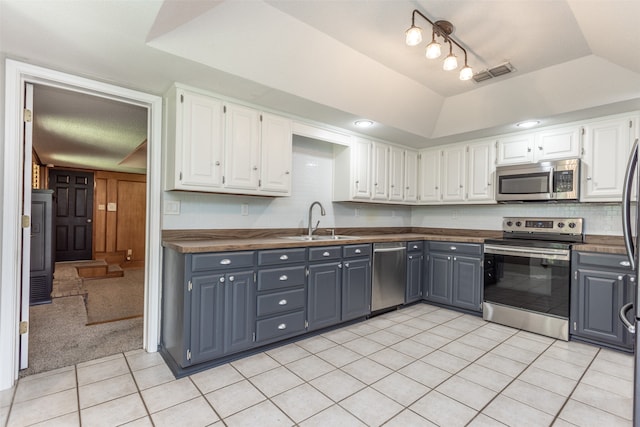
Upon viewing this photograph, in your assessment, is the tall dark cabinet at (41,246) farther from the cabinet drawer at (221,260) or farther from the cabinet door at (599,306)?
the cabinet door at (599,306)

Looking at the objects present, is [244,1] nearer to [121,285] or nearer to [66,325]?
[66,325]

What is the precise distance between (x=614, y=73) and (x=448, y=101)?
1.42 m

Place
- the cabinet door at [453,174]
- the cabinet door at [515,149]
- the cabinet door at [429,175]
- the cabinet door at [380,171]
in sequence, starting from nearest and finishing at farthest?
1. the cabinet door at [515,149]
2. the cabinet door at [380,171]
3. the cabinet door at [453,174]
4. the cabinet door at [429,175]

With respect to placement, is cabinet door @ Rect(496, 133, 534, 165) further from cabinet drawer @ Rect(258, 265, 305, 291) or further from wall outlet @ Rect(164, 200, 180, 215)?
wall outlet @ Rect(164, 200, 180, 215)

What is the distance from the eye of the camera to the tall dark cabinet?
154 inches

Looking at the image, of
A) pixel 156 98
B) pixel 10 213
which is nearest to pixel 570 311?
pixel 156 98

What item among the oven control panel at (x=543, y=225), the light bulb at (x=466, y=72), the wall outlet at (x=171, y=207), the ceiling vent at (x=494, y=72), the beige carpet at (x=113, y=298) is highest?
the ceiling vent at (x=494, y=72)

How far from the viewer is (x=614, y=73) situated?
2.66 metres

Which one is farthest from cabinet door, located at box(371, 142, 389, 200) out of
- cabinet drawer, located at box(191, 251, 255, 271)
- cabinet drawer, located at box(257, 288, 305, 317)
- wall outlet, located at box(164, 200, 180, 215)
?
wall outlet, located at box(164, 200, 180, 215)

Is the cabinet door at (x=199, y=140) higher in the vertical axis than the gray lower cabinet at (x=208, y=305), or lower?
higher

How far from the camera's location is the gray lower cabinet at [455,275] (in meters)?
3.61

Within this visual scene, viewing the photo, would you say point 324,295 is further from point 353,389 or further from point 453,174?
point 453,174

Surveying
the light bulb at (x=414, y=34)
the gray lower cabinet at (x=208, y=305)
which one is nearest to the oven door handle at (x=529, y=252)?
the light bulb at (x=414, y=34)

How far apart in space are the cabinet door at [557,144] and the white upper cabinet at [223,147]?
2.75m
